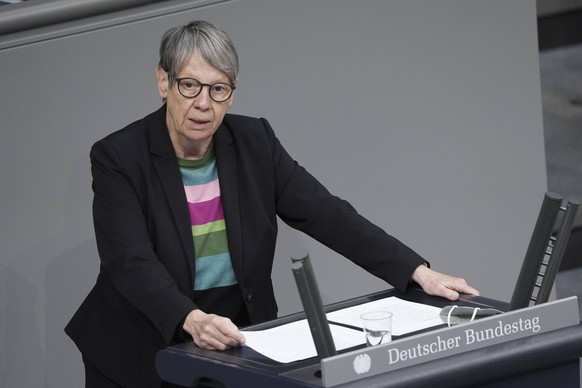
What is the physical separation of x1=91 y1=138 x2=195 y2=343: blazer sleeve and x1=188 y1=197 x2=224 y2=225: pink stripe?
13 cm

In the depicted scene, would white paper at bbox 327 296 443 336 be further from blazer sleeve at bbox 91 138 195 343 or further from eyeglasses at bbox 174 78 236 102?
eyeglasses at bbox 174 78 236 102

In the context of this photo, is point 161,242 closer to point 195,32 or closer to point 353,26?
point 195,32

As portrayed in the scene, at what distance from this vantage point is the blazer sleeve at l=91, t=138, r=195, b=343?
248 centimetres

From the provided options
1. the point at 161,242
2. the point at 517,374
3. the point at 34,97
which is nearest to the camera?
the point at 517,374

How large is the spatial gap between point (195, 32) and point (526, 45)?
183 cm

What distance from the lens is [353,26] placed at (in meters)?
3.92

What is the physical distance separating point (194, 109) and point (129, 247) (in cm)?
38

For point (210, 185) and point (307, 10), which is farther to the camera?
point (307, 10)

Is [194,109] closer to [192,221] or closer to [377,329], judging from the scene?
[192,221]

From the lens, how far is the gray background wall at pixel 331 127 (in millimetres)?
3650

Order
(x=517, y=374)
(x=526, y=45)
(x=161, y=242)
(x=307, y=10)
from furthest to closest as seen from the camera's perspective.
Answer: (x=526, y=45)
(x=307, y=10)
(x=161, y=242)
(x=517, y=374)

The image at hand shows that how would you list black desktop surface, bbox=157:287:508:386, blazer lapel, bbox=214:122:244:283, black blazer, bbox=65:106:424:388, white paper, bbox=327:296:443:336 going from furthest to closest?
blazer lapel, bbox=214:122:244:283 < black blazer, bbox=65:106:424:388 < white paper, bbox=327:296:443:336 < black desktop surface, bbox=157:287:508:386

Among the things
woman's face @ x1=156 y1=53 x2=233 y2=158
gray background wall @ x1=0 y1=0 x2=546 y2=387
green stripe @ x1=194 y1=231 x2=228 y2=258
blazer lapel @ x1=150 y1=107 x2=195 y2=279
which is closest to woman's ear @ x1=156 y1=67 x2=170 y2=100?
woman's face @ x1=156 y1=53 x2=233 y2=158

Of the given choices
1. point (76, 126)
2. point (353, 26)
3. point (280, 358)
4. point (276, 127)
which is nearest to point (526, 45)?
point (353, 26)
